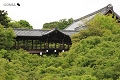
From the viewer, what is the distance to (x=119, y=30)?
1647 centimetres

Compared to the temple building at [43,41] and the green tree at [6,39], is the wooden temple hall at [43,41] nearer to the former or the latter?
the temple building at [43,41]

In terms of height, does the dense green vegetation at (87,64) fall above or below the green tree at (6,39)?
below

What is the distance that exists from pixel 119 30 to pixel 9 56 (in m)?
7.45

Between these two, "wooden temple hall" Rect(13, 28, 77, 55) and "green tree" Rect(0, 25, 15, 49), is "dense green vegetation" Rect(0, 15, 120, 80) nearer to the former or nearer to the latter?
"green tree" Rect(0, 25, 15, 49)

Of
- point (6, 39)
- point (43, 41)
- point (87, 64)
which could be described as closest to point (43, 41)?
point (43, 41)

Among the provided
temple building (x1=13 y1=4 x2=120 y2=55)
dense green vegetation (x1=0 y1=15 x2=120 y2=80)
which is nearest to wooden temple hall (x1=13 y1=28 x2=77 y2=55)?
temple building (x1=13 y1=4 x2=120 y2=55)

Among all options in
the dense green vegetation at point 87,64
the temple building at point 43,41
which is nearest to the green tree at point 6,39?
the dense green vegetation at point 87,64

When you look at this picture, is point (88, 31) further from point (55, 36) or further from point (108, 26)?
point (55, 36)

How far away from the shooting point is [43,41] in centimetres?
2375

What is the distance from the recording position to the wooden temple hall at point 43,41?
22.4m

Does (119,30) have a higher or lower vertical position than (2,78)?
higher

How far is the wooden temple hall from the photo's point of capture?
73.6ft

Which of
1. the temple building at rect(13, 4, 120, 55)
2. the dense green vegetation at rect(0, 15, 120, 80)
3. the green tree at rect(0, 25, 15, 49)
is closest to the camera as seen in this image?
the dense green vegetation at rect(0, 15, 120, 80)

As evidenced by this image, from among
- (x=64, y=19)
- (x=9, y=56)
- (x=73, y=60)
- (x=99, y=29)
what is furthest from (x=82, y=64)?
(x=64, y=19)
